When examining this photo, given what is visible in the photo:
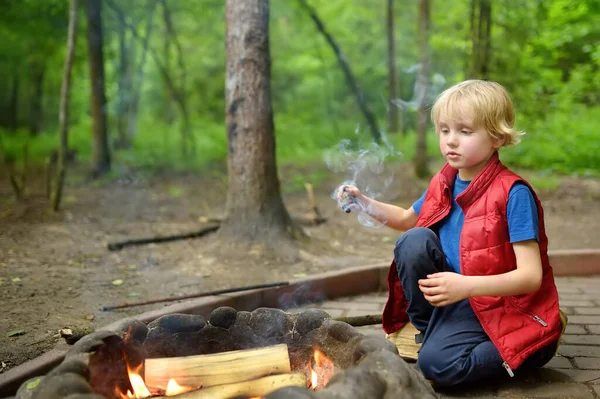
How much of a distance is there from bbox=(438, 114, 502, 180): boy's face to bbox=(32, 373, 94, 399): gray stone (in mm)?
1749

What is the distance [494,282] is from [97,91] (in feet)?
30.7

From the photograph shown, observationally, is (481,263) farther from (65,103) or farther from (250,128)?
(65,103)

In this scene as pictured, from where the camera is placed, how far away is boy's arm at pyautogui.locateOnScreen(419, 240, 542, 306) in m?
2.46

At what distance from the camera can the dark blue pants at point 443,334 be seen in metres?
2.65

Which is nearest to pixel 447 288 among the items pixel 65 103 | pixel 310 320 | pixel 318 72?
pixel 310 320

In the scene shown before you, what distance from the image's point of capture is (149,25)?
49.0 feet

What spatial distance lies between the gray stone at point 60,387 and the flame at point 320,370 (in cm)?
98

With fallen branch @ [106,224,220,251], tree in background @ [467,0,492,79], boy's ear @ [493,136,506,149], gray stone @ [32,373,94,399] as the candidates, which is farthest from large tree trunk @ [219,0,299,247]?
tree in background @ [467,0,492,79]

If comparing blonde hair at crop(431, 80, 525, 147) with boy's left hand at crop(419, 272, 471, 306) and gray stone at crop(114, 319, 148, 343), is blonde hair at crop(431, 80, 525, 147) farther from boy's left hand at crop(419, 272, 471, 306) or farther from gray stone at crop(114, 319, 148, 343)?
gray stone at crop(114, 319, 148, 343)

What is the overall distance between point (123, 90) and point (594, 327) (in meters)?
16.2

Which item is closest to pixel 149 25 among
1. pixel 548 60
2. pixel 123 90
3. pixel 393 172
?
pixel 123 90

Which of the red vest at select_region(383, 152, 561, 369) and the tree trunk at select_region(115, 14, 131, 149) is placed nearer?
the red vest at select_region(383, 152, 561, 369)

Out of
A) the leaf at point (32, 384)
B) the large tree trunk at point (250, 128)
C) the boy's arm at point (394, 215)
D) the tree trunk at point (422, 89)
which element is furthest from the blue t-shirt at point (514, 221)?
the tree trunk at point (422, 89)

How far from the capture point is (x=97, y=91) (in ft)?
34.4
